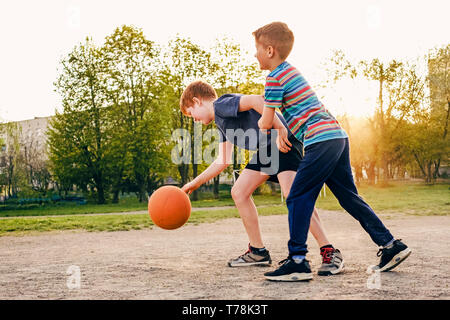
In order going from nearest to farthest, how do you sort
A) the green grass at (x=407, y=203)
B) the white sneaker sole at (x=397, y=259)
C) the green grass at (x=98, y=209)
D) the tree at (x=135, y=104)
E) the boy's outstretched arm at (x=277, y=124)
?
the white sneaker sole at (x=397, y=259)
the boy's outstretched arm at (x=277, y=124)
the green grass at (x=407, y=203)
the green grass at (x=98, y=209)
the tree at (x=135, y=104)

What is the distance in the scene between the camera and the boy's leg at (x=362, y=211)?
3975 millimetres

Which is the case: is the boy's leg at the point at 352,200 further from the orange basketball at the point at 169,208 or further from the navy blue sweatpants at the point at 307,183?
the orange basketball at the point at 169,208

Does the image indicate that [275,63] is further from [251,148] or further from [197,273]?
[197,273]

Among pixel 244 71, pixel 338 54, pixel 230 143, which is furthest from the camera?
pixel 338 54

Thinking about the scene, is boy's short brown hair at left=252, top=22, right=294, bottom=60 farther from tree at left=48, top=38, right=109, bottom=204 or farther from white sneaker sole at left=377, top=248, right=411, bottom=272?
tree at left=48, top=38, right=109, bottom=204

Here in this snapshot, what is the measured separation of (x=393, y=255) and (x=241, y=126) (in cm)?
175

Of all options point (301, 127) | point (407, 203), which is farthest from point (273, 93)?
point (407, 203)

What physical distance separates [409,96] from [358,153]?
8872 millimetres

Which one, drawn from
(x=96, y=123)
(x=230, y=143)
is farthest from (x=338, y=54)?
(x=230, y=143)

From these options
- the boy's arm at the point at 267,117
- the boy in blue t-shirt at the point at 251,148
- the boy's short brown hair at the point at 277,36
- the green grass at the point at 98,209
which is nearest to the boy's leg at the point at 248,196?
the boy in blue t-shirt at the point at 251,148

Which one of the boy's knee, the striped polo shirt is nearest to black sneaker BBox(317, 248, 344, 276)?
the boy's knee

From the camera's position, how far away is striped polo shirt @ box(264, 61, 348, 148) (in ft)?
12.1
